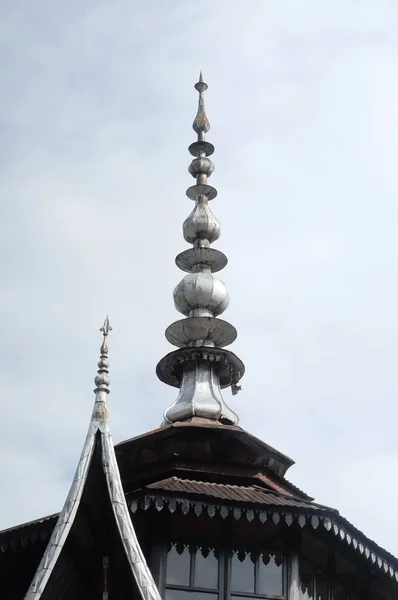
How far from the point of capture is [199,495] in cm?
1814

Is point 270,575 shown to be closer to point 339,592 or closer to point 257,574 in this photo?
point 257,574

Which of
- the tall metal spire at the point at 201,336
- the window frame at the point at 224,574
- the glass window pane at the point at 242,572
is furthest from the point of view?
the tall metal spire at the point at 201,336

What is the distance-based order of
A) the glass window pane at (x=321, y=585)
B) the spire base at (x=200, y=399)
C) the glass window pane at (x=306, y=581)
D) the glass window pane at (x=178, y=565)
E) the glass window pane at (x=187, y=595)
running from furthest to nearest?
1. the spire base at (x=200, y=399)
2. the glass window pane at (x=321, y=585)
3. the glass window pane at (x=306, y=581)
4. the glass window pane at (x=178, y=565)
5. the glass window pane at (x=187, y=595)

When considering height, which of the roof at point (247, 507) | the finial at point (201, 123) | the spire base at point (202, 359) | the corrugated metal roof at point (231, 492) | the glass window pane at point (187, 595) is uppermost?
the finial at point (201, 123)

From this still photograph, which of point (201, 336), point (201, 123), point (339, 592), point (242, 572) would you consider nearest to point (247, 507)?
point (242, 572)

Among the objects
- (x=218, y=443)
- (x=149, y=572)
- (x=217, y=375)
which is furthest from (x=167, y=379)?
(x=149, y=572)

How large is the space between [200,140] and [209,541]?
39.3 ft

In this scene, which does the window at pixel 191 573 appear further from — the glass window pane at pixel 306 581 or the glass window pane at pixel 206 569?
the glass window pane at pixel 306 581

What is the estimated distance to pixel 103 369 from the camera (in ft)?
61.6

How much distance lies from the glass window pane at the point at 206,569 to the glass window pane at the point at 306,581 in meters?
1.40

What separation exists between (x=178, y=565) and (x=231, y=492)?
1423 millimetres

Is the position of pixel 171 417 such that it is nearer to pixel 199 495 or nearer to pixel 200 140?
pixel 199 495

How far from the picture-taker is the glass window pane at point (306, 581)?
1867 centimetres

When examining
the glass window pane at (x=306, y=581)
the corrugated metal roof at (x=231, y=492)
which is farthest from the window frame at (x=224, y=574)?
the corrugated metal roof at (x=231, y=492)
